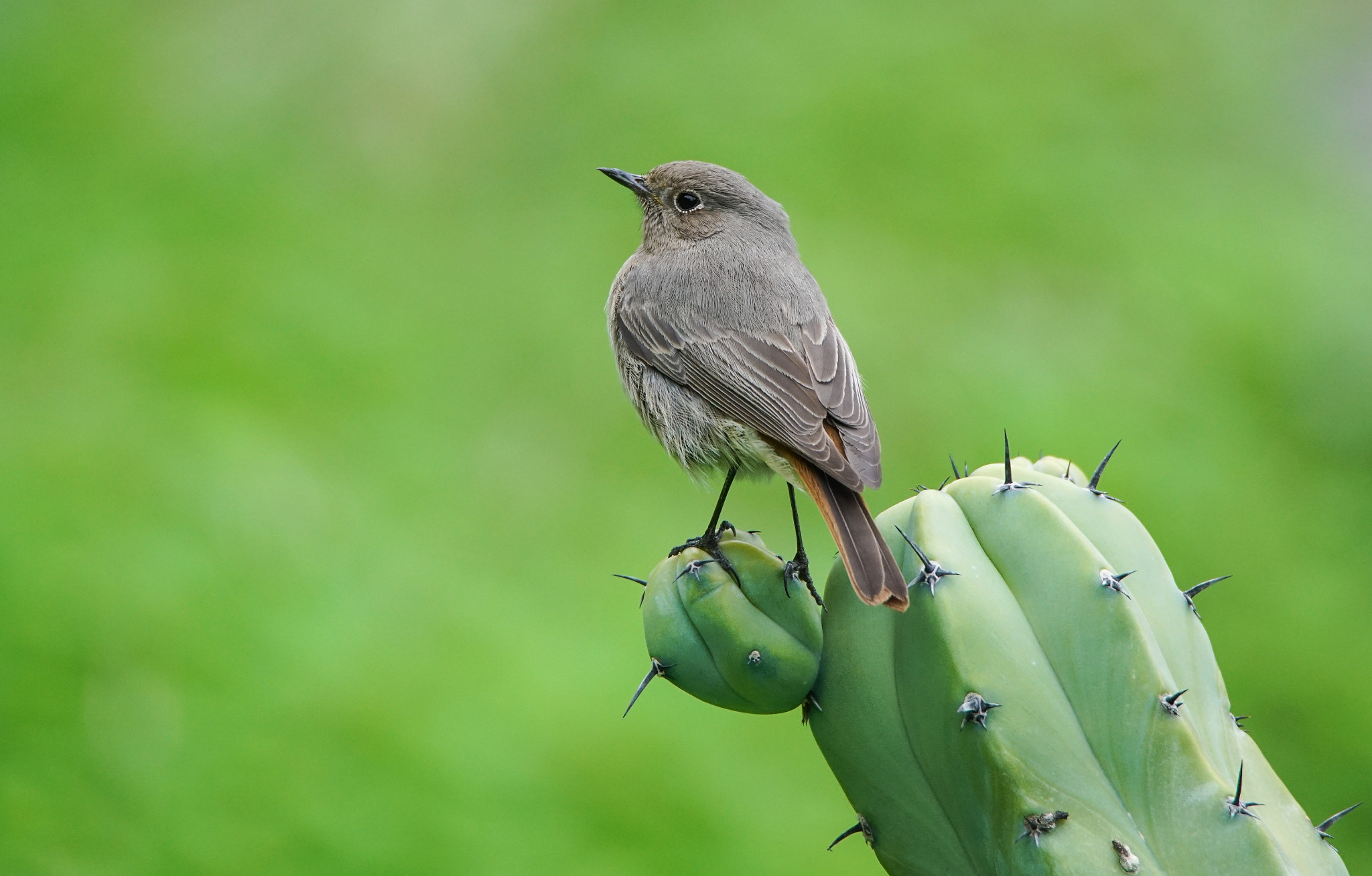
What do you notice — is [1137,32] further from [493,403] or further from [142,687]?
[142,687]

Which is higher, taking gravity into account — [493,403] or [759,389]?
[493,403]

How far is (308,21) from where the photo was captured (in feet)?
31.7

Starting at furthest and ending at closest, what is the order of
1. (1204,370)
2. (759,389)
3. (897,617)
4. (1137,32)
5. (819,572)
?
(1137,32)
(1204,370)
(819,572)
(759,389)
(897,617)

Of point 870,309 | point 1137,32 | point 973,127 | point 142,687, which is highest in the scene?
point 1137,32

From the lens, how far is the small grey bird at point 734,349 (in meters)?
3.57

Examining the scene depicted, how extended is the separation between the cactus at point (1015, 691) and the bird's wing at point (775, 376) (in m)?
0.68

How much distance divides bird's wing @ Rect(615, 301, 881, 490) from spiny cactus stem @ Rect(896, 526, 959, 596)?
749mm

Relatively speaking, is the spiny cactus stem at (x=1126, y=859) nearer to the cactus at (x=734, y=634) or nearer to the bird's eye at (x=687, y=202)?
the cactus at (x=734, y=634)

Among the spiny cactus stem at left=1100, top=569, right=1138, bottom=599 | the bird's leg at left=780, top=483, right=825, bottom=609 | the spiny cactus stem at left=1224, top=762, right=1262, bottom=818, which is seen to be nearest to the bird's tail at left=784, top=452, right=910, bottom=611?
the bird's leg at left=780, top=483, right=825, bottom=609

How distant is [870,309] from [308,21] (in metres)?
4.76

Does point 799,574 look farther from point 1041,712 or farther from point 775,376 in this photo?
point 775,376

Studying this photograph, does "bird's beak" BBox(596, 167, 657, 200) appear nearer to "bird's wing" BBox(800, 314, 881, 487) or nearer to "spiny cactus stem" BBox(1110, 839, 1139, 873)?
"bird's wing" BBox(800, 314, 881, 487)

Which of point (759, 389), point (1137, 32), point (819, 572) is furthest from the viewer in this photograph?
point (1137, 32)

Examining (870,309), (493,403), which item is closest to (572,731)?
(493,403)
